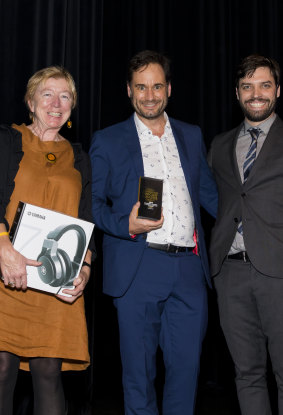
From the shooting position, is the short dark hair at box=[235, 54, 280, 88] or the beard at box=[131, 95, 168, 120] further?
the short dark hair at box=[235, 54, 280, 88]

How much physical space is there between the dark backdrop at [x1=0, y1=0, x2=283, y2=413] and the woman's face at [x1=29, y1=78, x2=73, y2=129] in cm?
94

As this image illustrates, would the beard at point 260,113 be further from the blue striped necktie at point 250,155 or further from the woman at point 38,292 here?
the woman at point 38,292

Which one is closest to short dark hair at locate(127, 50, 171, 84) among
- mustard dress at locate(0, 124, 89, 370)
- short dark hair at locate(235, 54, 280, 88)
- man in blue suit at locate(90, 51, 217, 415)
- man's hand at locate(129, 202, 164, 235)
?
man in blue suit at locate(90, 51, 217, 415)

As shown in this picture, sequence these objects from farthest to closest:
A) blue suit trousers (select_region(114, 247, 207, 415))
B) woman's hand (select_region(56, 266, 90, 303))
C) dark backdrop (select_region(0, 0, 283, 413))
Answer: dark backdrop (select_region(0, 0, 283, 413)) → blue suit trousers (select_region(114, 247, 207, 415)) → woman's hand (select_region(56, 266, 90, 303))

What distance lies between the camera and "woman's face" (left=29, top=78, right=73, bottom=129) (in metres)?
2.38

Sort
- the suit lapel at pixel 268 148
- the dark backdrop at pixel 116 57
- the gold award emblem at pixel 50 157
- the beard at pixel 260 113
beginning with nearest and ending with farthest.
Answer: the gold award emblem at pixel 50 157 → the suit lapel at pixel 268 148 → the beard at pixel 260 113 → the dark backdrop at pixel 116 57

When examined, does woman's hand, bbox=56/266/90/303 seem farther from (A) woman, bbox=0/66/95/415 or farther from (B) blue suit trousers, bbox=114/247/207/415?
(B) blue suit trousers, bbox=114/247/207/415

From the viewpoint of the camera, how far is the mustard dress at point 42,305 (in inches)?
85.0

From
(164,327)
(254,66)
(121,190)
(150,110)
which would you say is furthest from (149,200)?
(254,66)

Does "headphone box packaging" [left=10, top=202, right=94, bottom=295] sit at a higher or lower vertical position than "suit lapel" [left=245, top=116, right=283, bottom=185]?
lower

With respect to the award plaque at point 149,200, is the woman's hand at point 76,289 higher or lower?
lower

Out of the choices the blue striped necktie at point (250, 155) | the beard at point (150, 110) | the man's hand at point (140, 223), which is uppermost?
the beard at point (150, 110)

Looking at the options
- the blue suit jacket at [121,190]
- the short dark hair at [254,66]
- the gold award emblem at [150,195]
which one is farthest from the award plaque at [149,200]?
the short dark hair at [254,66]

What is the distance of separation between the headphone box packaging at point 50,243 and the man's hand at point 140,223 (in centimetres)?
20
